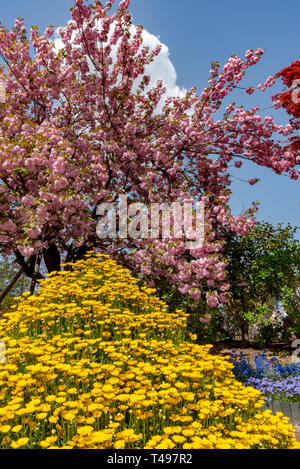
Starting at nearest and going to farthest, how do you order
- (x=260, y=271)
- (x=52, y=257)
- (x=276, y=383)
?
(x=276, y=383) < (x=260, y=271) < (x=52, y=257)

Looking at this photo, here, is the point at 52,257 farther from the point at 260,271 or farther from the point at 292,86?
the point at 292,86

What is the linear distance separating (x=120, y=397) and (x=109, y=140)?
774 cm

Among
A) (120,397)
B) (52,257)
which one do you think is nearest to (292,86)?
(52,257)

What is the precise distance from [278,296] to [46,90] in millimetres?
7983

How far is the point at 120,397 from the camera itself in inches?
103

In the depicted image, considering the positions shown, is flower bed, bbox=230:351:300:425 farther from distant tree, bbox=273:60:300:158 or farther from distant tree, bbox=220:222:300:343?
distant tree, bbox=273:60:300:158

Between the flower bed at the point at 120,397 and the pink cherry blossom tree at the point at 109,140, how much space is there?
3.50m

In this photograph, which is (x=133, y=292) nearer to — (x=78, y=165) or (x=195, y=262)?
(x=195, y=262)

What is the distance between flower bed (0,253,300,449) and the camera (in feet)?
8.16

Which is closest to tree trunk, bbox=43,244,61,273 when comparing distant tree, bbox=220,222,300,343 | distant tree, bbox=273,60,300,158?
distant tree, bbox=220,222,300,343

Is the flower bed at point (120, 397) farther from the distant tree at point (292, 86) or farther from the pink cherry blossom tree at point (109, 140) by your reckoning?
the distant tree at point (292, 86)

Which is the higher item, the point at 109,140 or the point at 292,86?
the point at 292,86

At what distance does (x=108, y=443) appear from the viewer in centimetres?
232

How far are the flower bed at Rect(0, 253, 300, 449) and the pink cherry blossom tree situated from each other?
3.50 m
